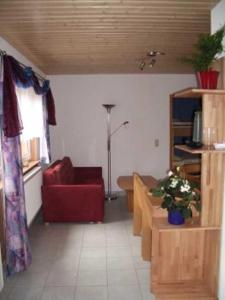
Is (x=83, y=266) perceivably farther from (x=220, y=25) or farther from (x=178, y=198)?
(x=220, y=25)

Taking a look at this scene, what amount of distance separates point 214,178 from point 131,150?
331 centimetres

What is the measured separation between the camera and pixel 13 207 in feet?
8.17

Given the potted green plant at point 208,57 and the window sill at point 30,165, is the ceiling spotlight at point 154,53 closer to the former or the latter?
the potted green plant at point 208,57

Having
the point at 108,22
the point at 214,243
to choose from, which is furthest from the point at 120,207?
the point at 108,22

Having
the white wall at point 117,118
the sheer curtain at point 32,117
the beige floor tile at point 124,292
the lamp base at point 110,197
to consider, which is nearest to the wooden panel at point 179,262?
the beige floor tile at point 124,292

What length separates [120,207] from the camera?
4543 millimetres

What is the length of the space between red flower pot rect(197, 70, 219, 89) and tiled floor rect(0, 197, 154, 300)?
179 centimetres

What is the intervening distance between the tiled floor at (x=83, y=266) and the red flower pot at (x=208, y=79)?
5.88ft

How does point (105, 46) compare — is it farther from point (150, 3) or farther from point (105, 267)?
point (105, 267)

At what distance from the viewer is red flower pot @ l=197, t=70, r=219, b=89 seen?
186 cm

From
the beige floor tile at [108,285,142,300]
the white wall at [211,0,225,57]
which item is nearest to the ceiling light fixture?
the white wall at [211,0,225,57]

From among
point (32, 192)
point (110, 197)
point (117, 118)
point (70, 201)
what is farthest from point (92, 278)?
point (117, 118)

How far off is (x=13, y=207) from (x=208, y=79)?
6.69 feet

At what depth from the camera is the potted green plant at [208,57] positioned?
1794mm
